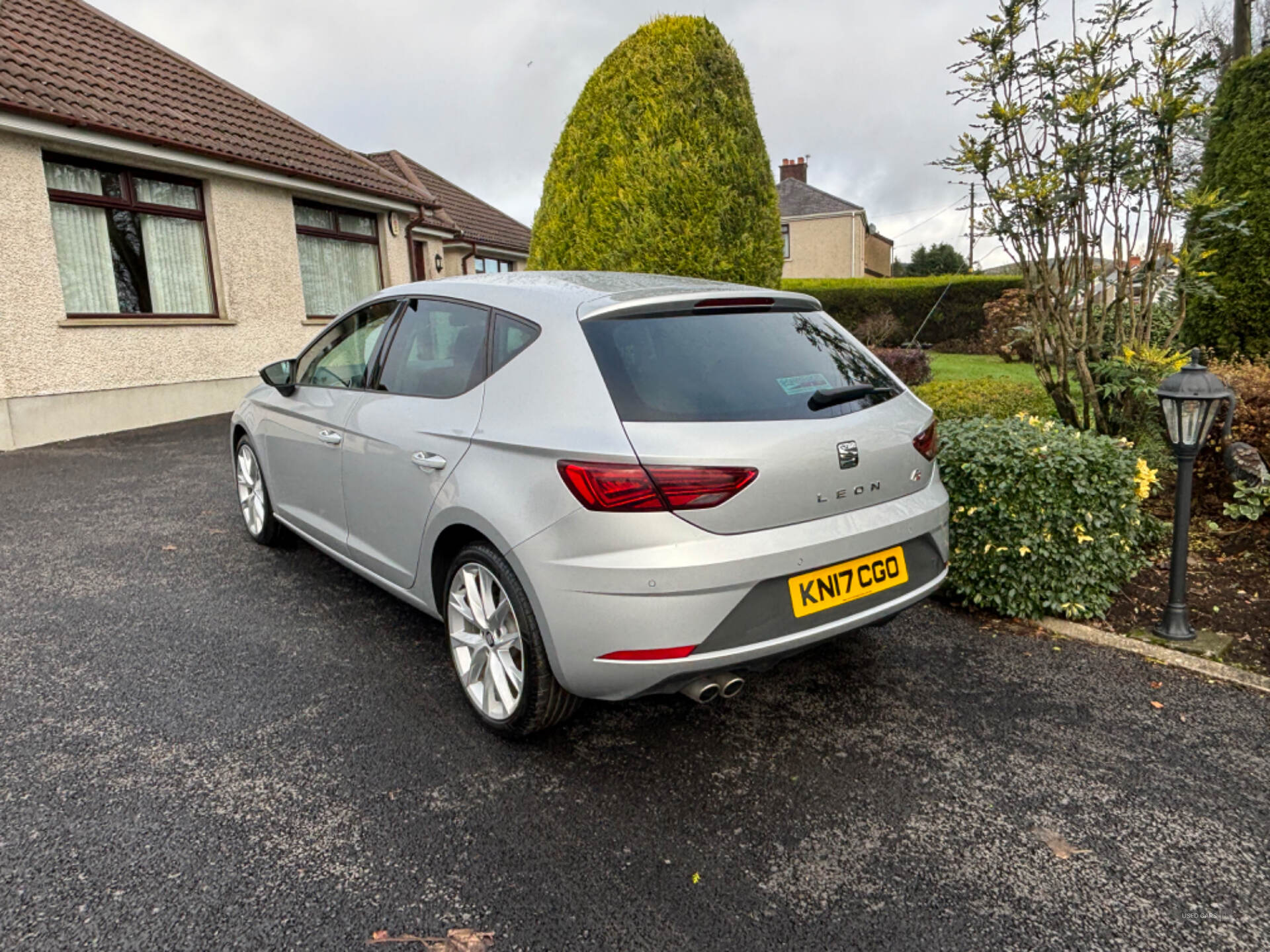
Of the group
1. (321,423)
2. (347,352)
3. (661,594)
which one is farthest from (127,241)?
(661,594)

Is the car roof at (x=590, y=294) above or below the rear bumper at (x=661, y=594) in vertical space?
above


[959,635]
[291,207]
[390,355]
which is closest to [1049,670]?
[959,635]

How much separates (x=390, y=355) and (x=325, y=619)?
1354 millimetres

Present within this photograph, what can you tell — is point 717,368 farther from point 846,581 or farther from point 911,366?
point 911,366

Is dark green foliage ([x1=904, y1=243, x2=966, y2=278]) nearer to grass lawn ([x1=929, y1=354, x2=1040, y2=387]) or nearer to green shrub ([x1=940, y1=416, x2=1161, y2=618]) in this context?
grass lawn ([x1=929, y1=354, x2=1040, y2=387])

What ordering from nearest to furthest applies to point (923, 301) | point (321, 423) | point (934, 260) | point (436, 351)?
point (436, 351) → point (321, 423) → point (923, 301) → point (934, 260)

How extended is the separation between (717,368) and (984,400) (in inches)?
133

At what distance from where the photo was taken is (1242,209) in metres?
5.80

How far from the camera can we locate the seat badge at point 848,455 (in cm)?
263

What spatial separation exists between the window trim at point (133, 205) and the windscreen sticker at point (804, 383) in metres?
9.46

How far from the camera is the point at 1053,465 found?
12.3 ft

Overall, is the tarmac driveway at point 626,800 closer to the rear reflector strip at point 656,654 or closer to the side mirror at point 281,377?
the rear reflector strip at point 656,654

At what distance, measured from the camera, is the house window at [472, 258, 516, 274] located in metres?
21.4

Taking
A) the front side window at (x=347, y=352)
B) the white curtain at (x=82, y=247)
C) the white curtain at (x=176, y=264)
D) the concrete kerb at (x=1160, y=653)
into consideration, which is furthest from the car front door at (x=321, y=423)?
the white curtain at (x=176, y=264)
